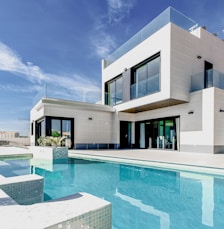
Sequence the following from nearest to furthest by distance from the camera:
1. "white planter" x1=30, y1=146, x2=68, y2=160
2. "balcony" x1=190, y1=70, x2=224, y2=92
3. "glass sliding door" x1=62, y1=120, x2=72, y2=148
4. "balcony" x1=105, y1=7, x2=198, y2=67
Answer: "white planter" x1=30, y1=146, x2=68, y2=160 < "balcony" x1=190, y1=70, x2=224, y2=92 < "balcony" x1=105, y1=7, x2=198, y2=67 < "glass sliding door" x1=62, y1=120, x2=72, y2=148

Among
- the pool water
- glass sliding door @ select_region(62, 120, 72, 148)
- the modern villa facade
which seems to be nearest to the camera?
the pool water

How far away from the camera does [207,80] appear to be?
10.9m

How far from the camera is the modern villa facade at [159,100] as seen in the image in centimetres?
1042

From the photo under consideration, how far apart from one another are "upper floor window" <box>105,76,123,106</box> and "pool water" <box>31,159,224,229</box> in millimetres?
8620

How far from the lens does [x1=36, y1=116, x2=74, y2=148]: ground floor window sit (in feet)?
42.1

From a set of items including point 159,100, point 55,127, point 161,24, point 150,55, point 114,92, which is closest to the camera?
point 159,100

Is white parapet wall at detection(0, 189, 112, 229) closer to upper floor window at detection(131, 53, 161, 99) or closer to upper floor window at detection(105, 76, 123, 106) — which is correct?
upper floor window at detection(131, 53, 161, 99)

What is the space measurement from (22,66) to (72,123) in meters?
7.61

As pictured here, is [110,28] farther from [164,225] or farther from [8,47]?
[164,225]

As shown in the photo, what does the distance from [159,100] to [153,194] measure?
289 inches

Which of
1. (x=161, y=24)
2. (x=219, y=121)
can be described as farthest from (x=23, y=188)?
(x=161, y=24)

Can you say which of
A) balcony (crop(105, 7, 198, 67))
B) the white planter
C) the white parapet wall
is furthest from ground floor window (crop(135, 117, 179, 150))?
the white parapet wall

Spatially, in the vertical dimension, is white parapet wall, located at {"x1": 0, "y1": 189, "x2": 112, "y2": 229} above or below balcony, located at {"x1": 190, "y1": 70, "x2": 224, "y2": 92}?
below

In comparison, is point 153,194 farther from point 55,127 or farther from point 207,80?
point 55,127
